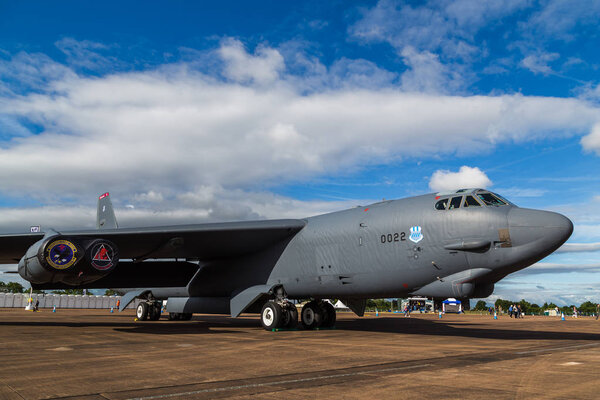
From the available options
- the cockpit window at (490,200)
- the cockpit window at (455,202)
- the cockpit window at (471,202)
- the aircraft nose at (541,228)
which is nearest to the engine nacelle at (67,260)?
the cockpit window at (455,202)

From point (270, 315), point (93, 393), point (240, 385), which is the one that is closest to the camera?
point (93, 393)

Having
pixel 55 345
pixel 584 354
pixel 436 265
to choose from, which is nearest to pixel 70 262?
pixel 55 345

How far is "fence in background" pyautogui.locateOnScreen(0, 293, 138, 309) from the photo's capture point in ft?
173

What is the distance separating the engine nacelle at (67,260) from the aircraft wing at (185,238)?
31.2 inches

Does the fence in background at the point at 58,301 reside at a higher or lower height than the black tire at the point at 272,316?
lower

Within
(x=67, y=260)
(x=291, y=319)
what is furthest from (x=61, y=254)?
(x=291, y=319)

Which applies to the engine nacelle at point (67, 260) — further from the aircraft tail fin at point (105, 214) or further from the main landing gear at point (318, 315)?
the aircraft tail fin at point (105, 214)

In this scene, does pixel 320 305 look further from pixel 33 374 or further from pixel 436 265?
pixel 33 374

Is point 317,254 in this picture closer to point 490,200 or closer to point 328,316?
point 328,316

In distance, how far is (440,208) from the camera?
38.8ft

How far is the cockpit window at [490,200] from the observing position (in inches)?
446

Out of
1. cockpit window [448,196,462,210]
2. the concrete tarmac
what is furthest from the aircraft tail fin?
cockpit window [448,196,462,210]

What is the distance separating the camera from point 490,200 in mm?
11430

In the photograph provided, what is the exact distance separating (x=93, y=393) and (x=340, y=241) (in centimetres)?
950
